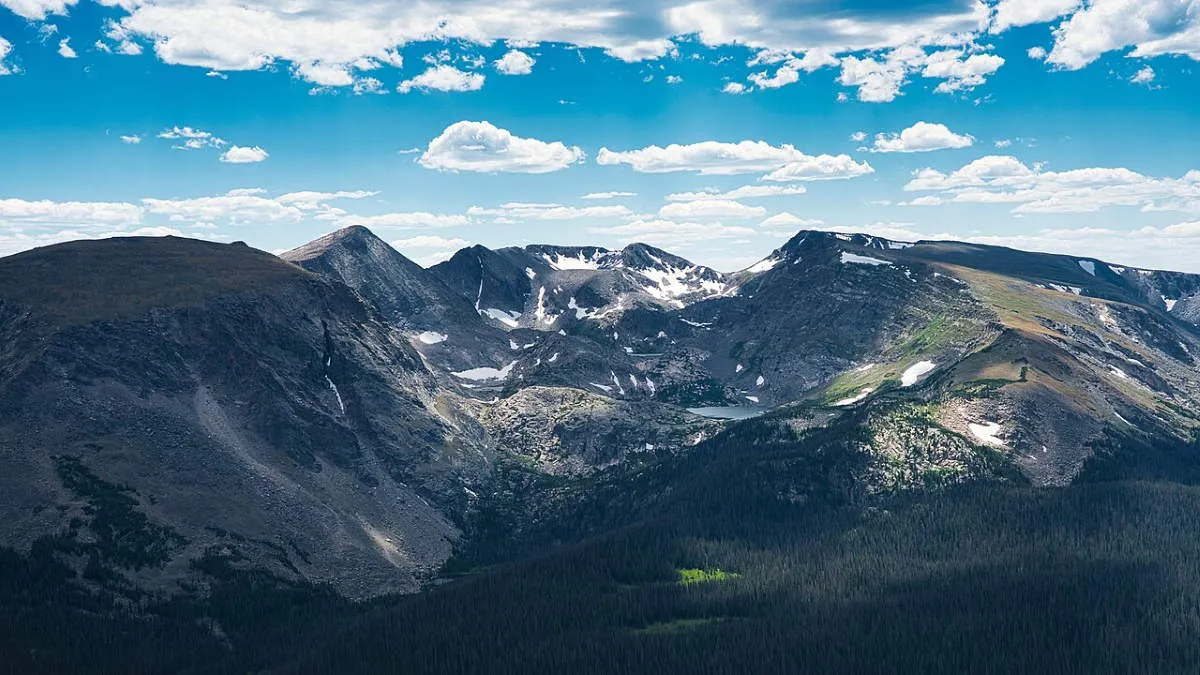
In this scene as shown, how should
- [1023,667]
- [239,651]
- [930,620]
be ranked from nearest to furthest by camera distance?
[1023,667] < [930,620] < [239,651]

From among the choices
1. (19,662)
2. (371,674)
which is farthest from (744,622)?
(19,662)

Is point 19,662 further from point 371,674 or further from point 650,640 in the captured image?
point 650,640

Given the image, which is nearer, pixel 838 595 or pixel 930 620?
pixel 930 620

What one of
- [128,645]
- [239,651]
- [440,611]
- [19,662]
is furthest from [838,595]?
[19,662]

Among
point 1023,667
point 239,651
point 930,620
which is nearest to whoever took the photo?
point 1023,667

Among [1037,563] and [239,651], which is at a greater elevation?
[1037,563]

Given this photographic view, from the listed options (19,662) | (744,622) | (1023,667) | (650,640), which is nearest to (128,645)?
(19,662)

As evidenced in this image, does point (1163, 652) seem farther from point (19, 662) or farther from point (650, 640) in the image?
point (19, 662)

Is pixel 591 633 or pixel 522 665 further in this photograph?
pixel 591 633
